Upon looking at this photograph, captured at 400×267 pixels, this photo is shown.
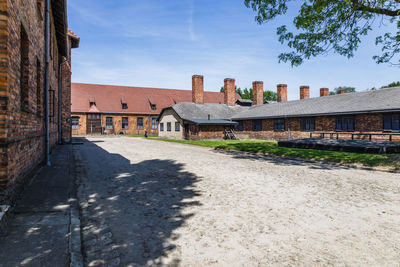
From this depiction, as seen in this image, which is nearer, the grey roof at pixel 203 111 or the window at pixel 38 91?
the window at pixel 38 91

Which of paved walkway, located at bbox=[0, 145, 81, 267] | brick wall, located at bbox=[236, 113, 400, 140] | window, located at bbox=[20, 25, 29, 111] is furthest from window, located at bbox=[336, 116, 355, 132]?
window, located at bbox=[20, 25, 29, 111]

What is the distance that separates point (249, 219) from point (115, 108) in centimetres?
4215

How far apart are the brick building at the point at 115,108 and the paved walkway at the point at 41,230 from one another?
3502 cm

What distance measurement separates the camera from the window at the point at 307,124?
78.7 feet

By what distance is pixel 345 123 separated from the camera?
21531 mm

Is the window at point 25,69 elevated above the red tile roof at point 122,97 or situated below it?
below

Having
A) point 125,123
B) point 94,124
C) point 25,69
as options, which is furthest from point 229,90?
point 25,69

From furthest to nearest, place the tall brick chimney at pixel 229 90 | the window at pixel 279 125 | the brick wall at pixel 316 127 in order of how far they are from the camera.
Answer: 1. the tall brick chimney at pixel 229 90
2. the window at pixel 279 125
3. the brick wall at pixel 316 127

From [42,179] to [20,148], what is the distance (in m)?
1.30

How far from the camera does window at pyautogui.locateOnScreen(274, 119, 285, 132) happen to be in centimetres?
2636

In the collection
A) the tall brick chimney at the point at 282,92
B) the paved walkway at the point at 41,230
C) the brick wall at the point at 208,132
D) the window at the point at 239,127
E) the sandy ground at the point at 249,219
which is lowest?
the sandy ground at the point at 249,219

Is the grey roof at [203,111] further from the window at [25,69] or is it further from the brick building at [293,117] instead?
the window at [25,69]

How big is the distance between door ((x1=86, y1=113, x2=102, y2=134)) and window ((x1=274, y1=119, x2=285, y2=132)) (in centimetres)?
2798

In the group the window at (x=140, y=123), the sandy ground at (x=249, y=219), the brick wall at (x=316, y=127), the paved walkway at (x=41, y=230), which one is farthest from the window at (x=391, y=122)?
the window at (x=140, y=123)
